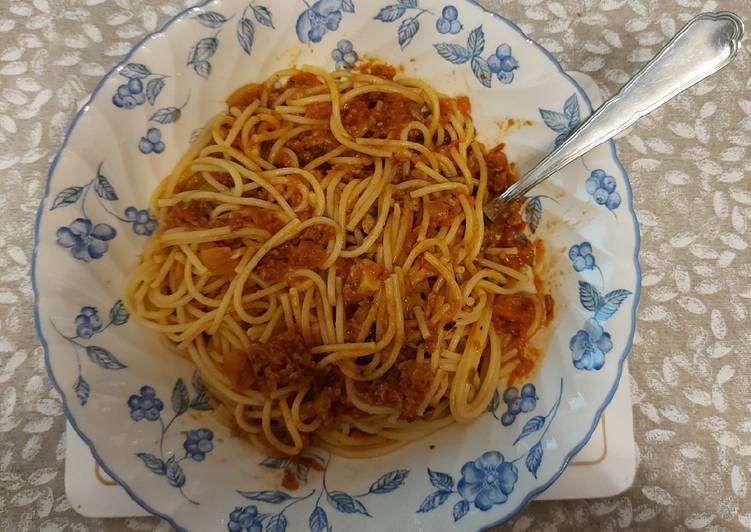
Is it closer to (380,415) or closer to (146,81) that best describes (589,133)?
(380,415)

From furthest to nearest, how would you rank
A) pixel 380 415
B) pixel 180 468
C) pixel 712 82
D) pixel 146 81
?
pixel 712 82, pixel 380 415, pixel 146 81, pixel 180 468

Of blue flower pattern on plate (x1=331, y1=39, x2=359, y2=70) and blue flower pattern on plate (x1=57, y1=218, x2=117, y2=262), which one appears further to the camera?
blue flower pattern on plate (x1=331, y1=39, x2=359, y2=70)

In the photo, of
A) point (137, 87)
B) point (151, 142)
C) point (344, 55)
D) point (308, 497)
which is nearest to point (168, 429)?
point (308, 497)

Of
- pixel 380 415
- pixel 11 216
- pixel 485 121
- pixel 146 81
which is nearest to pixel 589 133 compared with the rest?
pixel 485 121

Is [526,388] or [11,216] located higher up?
[11,216]

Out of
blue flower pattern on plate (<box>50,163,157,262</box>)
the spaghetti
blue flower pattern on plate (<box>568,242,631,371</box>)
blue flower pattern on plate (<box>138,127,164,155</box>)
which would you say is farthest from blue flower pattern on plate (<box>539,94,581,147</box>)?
blue flower pattern on plate (<box>50,163,157,262</box>)

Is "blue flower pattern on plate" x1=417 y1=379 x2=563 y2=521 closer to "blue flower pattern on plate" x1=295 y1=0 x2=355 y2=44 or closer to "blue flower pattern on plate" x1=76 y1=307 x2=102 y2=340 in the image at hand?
"blue flower pattern on plate" x1=76 y1=307 x2=102 y2=340

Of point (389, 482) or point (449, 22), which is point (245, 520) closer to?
point (389, 482)
